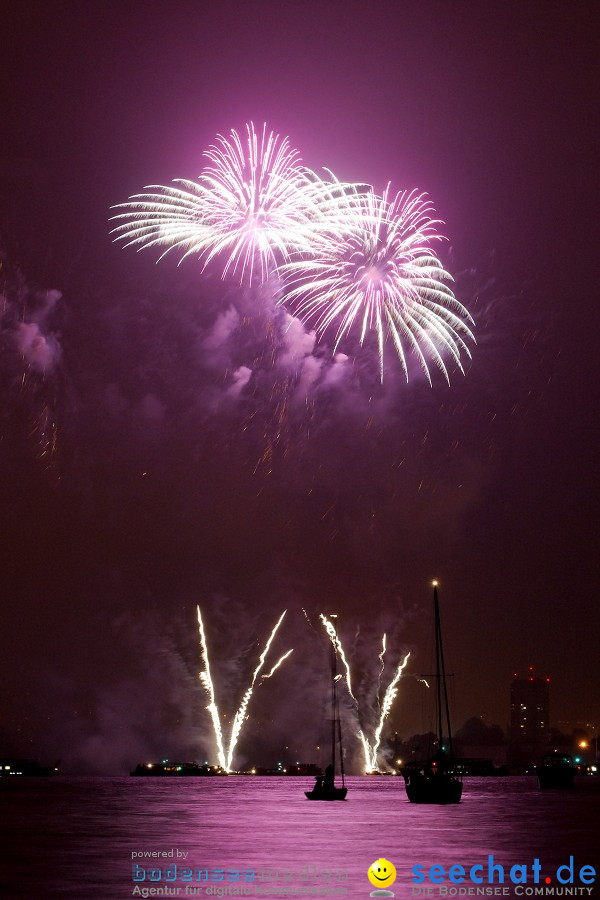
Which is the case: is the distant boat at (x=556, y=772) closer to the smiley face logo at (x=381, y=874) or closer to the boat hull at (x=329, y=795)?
the boat hull at (x=329, y=795)

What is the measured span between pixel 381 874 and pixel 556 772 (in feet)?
527

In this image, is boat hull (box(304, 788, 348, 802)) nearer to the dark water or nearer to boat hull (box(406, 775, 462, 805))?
boat hull (box(406, 775, 462, 805))

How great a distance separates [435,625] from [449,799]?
16.9 metres

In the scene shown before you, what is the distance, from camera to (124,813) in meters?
102

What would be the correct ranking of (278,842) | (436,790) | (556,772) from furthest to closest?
(556,772) < (436,790) < (278,842)

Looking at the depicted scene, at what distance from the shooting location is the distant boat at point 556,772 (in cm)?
19338

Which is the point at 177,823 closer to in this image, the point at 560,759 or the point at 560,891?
the point at 560,891

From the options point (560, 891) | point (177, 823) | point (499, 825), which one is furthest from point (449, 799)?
point (560, 891)

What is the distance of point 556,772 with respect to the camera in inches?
7608

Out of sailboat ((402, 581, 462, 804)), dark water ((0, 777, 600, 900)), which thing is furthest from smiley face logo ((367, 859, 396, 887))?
sailboat ((402, 581, 462, 804))

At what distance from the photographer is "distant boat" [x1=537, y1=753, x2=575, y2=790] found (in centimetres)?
19338

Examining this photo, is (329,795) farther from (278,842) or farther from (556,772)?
(556,772)

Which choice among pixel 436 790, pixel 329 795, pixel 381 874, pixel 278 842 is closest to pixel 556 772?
pixel 329 795

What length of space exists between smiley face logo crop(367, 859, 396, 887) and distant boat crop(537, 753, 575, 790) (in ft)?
514
